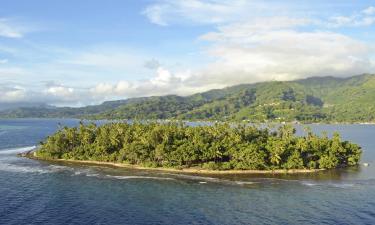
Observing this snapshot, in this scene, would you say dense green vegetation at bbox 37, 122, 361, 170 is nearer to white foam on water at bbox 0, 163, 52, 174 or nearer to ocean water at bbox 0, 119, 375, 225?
ocean water at bbox 0, 119, 375, 225

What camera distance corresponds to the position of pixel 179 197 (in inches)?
5025

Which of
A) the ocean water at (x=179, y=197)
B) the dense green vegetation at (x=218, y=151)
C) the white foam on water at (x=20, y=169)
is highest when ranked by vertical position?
the dense green vegetation at (x=218, y=151)

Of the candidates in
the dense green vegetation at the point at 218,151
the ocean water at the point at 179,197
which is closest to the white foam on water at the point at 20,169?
the ocean water at the point at 179,197

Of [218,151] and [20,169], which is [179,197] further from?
[20,169]

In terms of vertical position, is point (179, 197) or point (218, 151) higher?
point (218, 151)

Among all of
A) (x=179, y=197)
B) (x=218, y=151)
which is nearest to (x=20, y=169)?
(x=179, y=197)

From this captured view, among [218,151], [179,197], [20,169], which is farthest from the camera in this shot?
[218,151]

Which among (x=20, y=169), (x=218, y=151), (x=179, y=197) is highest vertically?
(x=218, y=151)

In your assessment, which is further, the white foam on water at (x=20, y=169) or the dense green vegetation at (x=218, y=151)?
the dense green vegetation at (x=218, y=151)

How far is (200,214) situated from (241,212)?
11893 mm

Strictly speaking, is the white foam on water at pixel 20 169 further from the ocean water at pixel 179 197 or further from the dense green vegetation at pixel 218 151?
the dense green vegetation at pixel 218 151

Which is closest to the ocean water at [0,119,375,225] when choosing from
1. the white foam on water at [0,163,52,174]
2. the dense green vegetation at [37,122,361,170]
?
the white foam on water at [0,163,52,174]

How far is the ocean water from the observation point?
350 ft

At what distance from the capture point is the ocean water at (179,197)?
106625 millimetres
